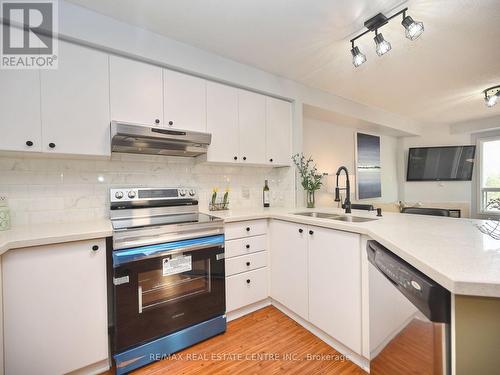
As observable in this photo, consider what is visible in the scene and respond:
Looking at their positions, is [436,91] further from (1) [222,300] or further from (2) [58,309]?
(2) [58,309]

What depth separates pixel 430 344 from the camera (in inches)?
27.4

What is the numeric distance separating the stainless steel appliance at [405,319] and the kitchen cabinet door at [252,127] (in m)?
1.47

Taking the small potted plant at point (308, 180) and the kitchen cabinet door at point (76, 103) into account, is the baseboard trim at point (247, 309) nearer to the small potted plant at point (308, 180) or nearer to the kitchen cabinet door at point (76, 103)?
the small potted plant at point (308, 180)

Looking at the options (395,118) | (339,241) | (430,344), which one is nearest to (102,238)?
(339,241)

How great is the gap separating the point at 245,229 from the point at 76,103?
1.55 m

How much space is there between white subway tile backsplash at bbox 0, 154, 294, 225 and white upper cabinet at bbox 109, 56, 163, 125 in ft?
1.34

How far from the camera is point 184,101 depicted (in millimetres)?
1950

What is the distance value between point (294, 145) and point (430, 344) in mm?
2200

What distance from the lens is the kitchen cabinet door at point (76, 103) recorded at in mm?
1455

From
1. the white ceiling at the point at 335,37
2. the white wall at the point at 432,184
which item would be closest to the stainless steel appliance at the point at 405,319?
the white ceiling at the point at 335,37

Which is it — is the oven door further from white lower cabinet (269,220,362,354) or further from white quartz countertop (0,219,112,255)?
white lower cabinet (269,220,362,354)

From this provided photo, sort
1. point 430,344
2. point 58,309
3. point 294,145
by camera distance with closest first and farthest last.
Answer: point 430,344
point 58,309
point 294,145

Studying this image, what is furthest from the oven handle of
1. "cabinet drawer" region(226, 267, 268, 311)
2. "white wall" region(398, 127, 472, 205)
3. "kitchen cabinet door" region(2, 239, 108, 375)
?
"white wall" region(398, 127, 472, 205)

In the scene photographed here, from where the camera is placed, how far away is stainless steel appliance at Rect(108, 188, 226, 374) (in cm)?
136
